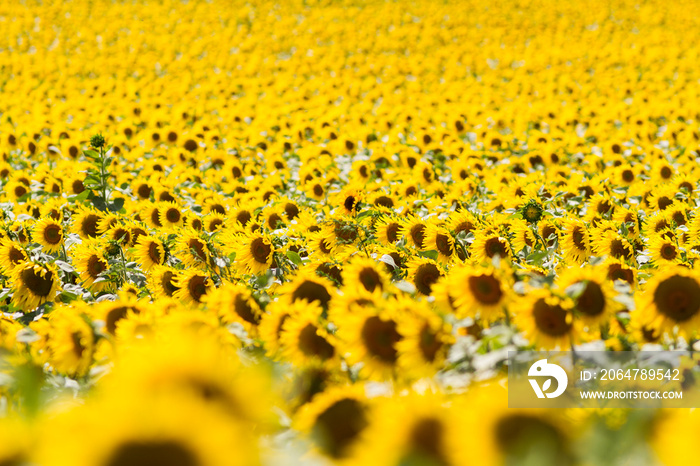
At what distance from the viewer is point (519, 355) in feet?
6.31

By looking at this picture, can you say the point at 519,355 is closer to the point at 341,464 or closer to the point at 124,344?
the point at 341,464

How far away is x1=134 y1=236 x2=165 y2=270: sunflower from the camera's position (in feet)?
12.9

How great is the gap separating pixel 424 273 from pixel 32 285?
243cm

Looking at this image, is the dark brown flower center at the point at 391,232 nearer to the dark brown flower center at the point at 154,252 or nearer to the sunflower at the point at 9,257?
the dark brown flower center at the point at 154,252

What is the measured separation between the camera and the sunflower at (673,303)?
2191mm

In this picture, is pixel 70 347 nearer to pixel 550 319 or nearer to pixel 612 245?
pixel 550 319

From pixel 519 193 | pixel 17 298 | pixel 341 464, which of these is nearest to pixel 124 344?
pixel 341 464

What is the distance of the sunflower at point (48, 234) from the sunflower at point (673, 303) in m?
3.90

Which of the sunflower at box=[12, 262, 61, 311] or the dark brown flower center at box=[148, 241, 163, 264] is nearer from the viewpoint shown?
the sunflower at box=[12, 262, 61, 311]

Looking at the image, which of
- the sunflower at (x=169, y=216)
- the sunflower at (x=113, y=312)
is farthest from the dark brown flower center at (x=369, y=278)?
the sunflower at (x=169, y=216)

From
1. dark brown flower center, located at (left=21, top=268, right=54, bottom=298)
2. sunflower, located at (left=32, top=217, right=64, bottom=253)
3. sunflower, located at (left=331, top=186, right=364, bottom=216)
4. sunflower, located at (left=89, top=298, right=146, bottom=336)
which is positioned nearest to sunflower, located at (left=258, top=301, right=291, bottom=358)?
sunflower, located at (left=89, top=298, right=146, bottom=336)

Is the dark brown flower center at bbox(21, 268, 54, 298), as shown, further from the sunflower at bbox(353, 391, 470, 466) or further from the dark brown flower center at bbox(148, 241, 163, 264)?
the sunflower at bbox(353, 391, 470, 466)

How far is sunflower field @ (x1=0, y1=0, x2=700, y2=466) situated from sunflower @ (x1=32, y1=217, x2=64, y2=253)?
0.8 inches

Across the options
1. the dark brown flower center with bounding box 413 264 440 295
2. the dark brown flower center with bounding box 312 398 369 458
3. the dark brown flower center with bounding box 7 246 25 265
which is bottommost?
the dark brown flower center with bounding box 312 398 369 458
